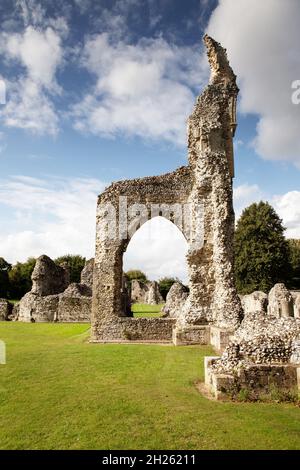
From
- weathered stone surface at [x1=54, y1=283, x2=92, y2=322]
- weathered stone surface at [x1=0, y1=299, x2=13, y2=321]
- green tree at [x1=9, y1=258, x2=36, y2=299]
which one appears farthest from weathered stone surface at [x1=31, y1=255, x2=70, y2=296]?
green tree at [x1=9, y1=258, x2=36, y2=299]

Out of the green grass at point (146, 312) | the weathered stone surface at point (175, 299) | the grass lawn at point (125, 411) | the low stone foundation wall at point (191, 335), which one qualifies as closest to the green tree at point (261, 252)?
the green grass at point (146, 312)

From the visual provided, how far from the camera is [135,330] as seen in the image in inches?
527

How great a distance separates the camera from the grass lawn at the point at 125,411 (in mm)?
4414

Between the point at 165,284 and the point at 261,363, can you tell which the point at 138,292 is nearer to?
the point at 165,284

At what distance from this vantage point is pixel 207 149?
14461mm

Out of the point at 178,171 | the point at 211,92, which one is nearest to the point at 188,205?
the point at 178,171

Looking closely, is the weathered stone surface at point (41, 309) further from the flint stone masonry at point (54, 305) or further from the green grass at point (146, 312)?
the green grass at point (146, 312)

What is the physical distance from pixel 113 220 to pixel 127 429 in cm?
1038

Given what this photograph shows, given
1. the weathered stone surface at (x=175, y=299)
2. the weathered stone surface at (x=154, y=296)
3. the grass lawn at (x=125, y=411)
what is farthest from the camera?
the weathered stone surface at (x=154, y=296)

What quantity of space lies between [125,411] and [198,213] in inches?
374

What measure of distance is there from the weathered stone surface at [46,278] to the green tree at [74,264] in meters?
27.2

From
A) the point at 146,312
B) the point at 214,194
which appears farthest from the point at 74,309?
the point at 214,194

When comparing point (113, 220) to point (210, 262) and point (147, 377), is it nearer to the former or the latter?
point (210, 262)

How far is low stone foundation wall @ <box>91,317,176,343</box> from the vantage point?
1334 cm
